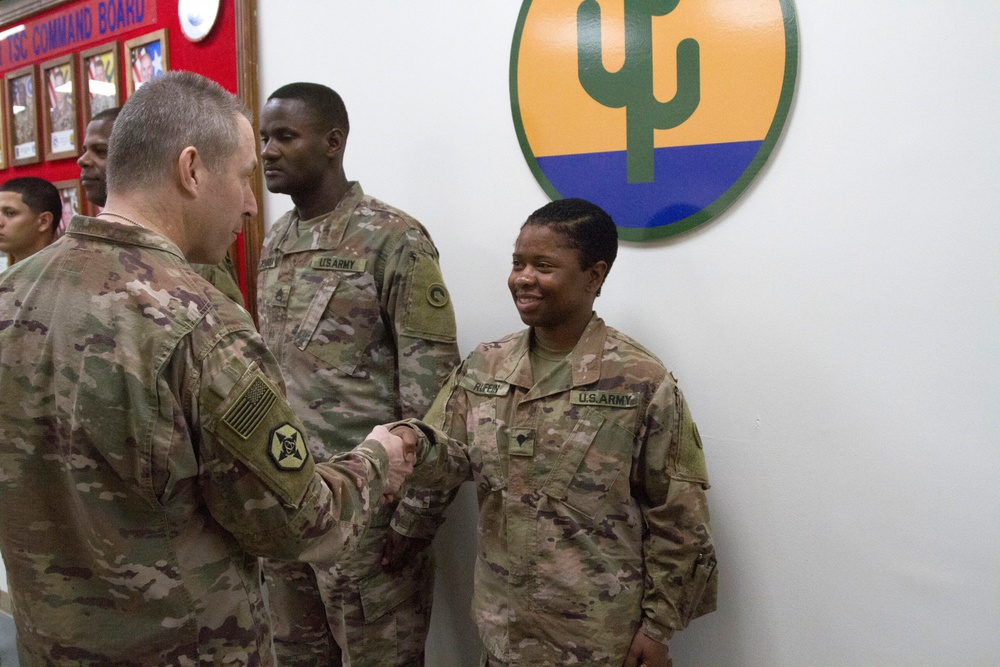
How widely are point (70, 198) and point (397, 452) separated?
2.79m

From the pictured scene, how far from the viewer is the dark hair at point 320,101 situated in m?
2.09

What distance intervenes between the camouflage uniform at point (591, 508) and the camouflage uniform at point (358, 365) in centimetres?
36

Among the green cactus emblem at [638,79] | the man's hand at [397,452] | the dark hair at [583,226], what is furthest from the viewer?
the green cactus emblem at [638,79]

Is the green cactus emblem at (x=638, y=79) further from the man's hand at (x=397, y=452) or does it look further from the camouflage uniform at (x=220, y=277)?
the camouflage uniform at (x=220, y=277)

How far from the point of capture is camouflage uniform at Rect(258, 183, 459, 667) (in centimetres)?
197

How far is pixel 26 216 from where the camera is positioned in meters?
3.01

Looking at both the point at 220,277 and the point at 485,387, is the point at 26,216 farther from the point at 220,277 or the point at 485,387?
the point at 485,387

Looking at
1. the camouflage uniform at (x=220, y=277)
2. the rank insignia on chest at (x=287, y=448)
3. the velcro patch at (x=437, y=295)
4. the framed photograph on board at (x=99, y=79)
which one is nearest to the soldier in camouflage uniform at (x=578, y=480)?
the velcro patch at (x=437, y=295)

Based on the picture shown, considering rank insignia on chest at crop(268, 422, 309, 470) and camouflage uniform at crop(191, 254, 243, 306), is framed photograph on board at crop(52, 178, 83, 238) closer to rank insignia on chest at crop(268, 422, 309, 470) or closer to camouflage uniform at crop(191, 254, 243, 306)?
camouflage uniform at crop(191, 254, 243, 306)

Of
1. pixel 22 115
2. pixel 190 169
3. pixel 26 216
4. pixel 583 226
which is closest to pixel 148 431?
pixel 190 169

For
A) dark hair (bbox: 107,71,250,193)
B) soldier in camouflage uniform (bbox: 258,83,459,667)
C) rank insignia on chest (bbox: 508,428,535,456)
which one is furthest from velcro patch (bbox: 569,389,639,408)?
dark hair (bbox: 107,71,250,193)

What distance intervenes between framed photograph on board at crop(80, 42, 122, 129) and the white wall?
6.57 feet

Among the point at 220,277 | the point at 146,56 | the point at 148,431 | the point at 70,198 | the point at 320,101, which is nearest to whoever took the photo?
the point at 148,431

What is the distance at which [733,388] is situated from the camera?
184 cm
